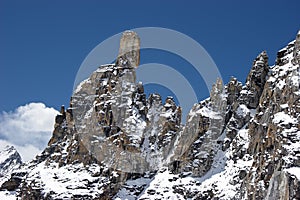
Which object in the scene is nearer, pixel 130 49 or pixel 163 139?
pixel 163 139

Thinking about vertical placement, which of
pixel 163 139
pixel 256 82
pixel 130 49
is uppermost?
pixel 130 49

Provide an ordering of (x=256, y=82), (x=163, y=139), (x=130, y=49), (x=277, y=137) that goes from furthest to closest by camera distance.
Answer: (x=130, y=49), (x=163, y=139), (x=256, y=82), (x=277, y=137)

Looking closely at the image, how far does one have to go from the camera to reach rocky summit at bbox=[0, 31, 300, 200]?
10950 centimetres

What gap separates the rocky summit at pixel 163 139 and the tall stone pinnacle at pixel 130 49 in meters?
0.38

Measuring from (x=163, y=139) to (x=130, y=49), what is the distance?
40.6 metres

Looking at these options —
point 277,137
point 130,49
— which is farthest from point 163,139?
point 277,137

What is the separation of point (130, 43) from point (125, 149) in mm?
46189

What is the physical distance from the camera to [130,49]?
600 feet

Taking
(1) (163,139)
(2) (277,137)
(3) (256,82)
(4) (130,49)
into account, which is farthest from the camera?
(4) (130,49)

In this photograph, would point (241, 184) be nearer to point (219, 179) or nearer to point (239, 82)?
point (219, 179)

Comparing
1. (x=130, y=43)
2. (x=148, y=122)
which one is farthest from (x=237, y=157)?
(x=130, y=43)

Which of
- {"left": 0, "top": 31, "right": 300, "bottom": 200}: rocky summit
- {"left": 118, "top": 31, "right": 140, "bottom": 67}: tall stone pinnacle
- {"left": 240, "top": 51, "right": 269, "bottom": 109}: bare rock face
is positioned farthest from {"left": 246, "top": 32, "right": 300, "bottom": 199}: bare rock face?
{"left": 118, "top": 31, "right": 140, "bottom": 67}: tall stone pinnacle

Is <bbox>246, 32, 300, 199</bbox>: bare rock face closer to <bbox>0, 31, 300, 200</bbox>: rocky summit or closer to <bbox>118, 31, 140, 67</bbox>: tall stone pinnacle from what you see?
<bbox>0, 31, 300, 200</bbox>: rocky summit

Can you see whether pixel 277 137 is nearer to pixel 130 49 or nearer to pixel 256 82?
pixel 256 82
